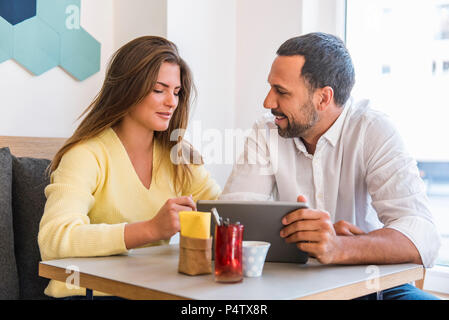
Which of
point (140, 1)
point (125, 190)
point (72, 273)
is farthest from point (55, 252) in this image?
point (140, 1)

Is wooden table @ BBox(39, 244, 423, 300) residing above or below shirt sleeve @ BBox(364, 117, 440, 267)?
below

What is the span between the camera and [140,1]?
2633mm

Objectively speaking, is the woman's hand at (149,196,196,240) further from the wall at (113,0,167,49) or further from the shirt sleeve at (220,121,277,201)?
the wall at (113,0,167,49)

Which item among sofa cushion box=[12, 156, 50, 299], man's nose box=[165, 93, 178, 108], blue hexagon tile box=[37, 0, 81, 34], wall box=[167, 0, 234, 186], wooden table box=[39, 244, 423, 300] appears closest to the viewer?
wooden table box=[39, 244, 423, 300]

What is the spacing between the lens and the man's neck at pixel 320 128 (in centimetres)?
188

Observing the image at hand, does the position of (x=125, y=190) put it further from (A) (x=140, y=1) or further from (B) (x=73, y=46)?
(A) (x=140, y=1)

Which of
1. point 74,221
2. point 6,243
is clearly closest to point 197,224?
point 74,221

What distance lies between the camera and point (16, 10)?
7.27 feet

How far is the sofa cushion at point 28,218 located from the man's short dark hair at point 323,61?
104 cm

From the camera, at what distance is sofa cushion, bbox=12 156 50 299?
6.51 feet

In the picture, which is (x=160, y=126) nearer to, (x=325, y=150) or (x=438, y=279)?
(x=325, y=150)

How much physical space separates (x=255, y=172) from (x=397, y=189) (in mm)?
507

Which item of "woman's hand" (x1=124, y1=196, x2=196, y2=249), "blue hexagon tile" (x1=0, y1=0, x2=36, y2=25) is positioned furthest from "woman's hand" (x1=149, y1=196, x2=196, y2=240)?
"blue hexagon tile" (x1=0, y1=0, x2=36, y2=25)

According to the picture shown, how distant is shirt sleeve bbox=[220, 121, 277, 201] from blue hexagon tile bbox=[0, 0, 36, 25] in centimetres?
109
